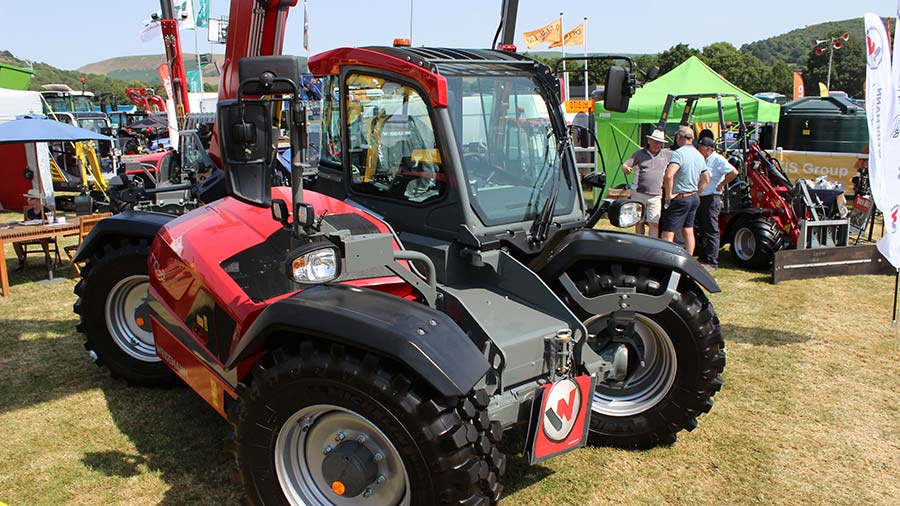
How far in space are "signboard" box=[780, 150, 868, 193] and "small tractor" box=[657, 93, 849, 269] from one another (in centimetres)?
523

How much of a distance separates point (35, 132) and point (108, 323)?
5.83m

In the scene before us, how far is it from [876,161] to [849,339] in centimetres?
176

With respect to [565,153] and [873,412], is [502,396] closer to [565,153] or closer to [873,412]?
[565,153]

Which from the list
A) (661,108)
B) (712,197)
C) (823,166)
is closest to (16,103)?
(661,108)

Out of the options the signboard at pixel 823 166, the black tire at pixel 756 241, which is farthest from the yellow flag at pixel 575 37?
the black tire at pixel 756 241

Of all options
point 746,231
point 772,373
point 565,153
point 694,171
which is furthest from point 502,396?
point 746,231

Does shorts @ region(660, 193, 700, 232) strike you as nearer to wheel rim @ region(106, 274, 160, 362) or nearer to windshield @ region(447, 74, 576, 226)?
windshield @ region(447, 74, 576, 226)

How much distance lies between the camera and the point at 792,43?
12550cm

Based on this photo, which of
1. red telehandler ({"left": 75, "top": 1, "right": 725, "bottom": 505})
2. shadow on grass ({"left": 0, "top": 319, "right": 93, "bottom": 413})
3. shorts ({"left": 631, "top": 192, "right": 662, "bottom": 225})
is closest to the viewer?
red telehandler ({"left": 75, "top": 1, "right": 725, "bottom": 505})

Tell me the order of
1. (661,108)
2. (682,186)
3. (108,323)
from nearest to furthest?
(108,323)
(682,186)
(661,108)

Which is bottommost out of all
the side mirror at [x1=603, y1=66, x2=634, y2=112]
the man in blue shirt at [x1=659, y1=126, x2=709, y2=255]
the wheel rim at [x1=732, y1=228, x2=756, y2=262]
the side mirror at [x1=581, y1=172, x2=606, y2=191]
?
the wheel rim at [x1=732, y1=228, x2=756, y2=262]

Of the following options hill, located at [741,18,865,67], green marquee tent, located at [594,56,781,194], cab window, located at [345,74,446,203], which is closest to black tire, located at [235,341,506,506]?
cab window, located at [345,74,446,203]

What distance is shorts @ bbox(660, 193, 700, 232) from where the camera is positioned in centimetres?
820

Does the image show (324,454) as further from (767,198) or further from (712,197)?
(767,198)
